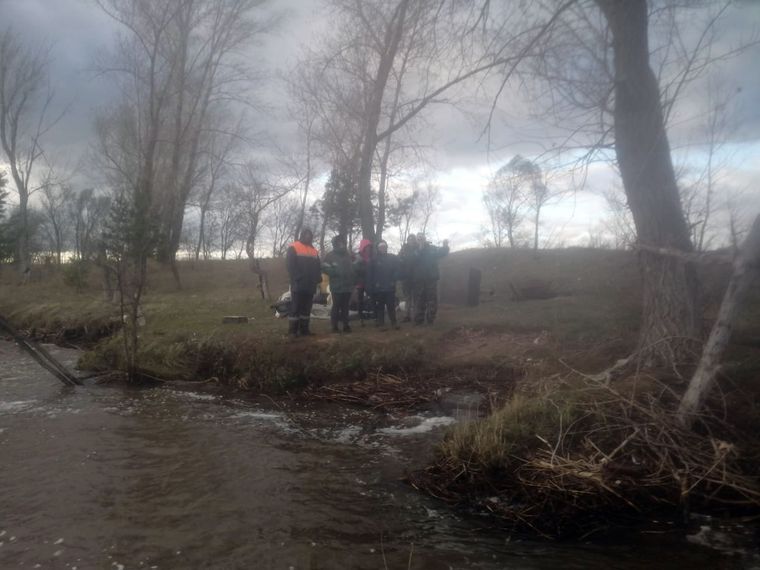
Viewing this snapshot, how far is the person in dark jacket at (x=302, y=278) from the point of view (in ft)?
35.2

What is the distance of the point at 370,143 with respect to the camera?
1608 centimetres

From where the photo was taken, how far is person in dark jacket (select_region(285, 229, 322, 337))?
35.2 feet

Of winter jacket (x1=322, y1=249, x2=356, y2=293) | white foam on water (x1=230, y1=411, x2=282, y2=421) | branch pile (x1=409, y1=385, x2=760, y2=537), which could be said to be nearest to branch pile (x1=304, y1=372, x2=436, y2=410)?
white foam on water (x1=230, y1=411, x2=282, y2=421)

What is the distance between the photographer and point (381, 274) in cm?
1148

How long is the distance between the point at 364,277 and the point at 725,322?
744 cm

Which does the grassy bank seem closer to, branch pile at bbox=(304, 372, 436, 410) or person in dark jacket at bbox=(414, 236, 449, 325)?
branch pile at bbox=(304, 372, 436, 410)

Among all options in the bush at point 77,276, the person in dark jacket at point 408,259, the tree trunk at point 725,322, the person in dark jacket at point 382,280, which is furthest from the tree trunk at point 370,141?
the bush at point 77,276

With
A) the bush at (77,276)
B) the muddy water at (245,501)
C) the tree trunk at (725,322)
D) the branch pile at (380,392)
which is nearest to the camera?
the muddy water at (245,501)

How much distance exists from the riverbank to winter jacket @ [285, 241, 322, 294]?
97cm

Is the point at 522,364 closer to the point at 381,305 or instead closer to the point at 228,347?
the point at 381,305

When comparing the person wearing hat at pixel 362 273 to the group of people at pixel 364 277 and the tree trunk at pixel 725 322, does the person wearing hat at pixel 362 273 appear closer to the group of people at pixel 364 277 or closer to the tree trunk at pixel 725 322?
the group of people at pixel 364 277

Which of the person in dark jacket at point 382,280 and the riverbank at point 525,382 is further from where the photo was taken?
the person in dark jacket at point 382,280

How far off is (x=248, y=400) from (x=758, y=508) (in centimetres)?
703

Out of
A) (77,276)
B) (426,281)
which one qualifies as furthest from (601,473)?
(77,276)
